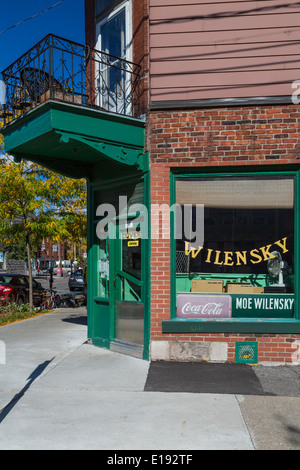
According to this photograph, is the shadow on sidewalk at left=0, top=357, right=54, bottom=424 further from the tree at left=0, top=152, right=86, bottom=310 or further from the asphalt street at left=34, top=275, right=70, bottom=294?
the asphalt street at left=34, top=275, right=70, bottom=294

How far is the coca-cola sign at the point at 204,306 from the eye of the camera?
21.1ft

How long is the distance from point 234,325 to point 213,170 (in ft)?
7.71

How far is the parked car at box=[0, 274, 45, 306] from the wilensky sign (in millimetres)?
10022

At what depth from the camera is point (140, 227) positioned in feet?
22.1

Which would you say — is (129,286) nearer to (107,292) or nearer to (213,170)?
(107,292)

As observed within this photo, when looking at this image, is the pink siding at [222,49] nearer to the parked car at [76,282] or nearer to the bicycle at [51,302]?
the bicycle at [51,302]

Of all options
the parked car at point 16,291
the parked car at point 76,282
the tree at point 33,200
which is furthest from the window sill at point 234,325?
the parked car at point 76,282

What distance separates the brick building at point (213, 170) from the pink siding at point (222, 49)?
0.02m

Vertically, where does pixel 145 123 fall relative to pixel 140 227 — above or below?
above

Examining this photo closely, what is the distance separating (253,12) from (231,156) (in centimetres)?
219

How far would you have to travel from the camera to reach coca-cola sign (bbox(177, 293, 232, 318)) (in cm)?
643
